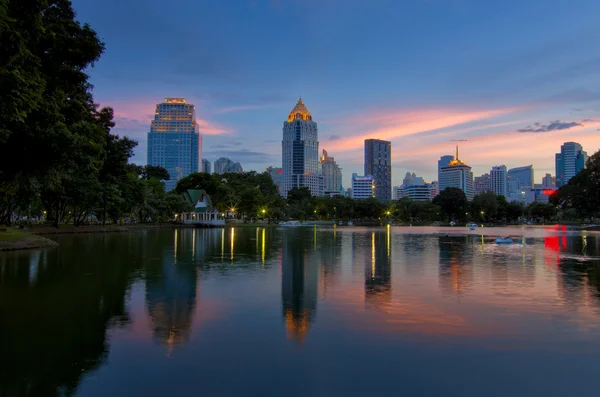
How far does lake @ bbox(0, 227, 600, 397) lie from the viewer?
6.70 m

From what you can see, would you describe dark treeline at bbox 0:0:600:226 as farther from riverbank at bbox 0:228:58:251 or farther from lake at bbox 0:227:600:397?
lake at bbox 0:227:600:397

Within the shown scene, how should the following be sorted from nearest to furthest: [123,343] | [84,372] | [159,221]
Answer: [84,372], [123,343], [159,221]

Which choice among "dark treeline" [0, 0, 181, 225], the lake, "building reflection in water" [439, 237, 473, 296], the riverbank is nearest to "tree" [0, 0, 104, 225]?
"dark treeline" [0, 0, 181, 225]

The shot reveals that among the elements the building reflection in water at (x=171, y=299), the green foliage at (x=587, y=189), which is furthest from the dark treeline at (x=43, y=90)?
the green foliage at (x=587, y=189)

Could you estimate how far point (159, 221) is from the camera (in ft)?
322

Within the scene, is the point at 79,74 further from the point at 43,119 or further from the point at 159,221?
the point at 159,221

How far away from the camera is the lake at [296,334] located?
670 cm

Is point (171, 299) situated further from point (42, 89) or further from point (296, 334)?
point (42, 89)

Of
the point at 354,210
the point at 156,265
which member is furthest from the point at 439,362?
the point at 354,210

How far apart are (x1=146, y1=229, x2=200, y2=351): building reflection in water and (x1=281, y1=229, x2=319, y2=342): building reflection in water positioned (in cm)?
233

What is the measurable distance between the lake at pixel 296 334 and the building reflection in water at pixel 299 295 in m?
0.06

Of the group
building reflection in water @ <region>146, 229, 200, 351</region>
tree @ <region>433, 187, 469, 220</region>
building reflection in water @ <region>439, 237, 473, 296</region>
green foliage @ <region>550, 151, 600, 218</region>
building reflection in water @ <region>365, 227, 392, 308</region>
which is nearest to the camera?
building reflection in water @ <region>146, 229, 200, 351</region>

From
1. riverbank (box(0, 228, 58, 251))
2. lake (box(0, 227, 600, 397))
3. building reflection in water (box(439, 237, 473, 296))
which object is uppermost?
riverbank (box(0, 228, 58, 251))

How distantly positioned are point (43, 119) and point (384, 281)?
57.8 feet
